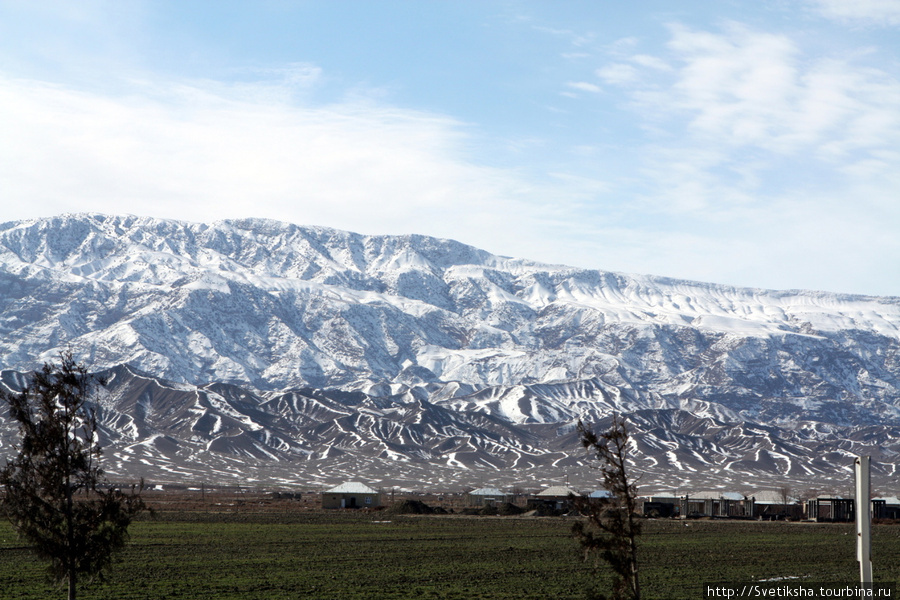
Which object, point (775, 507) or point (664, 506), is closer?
point (664, 506)

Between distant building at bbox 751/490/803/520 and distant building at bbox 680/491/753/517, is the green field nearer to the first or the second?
distant building at bbox 680/491/753/517

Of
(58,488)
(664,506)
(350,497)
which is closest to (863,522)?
(58,488)

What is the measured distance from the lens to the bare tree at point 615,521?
2094 cm

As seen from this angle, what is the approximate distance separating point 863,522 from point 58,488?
68.7ft

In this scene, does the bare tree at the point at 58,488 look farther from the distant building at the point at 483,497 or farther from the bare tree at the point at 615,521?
the distant building at the point at 483,497

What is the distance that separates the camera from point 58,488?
86.0 feet

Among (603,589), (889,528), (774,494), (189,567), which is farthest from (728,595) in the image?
(774,494)

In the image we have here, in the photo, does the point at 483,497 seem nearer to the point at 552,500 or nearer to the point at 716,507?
the point at 552,500

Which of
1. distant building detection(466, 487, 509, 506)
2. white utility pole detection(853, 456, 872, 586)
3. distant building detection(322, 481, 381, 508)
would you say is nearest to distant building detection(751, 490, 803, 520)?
distant building detection(466, 487, 509, 506)

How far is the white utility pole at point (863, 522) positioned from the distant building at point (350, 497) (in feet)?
409

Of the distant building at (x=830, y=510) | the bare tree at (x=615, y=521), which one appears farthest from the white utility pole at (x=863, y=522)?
the distant building at (x=830, y=510)

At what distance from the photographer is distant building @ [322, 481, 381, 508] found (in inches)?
5251

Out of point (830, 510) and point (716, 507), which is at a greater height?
point (830, 510)

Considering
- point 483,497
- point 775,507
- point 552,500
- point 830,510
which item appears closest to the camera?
point 830,510
